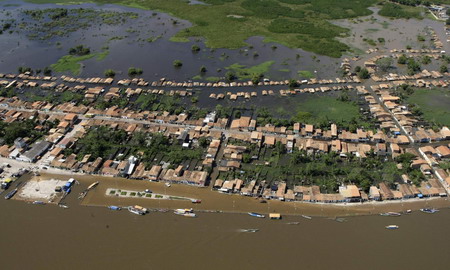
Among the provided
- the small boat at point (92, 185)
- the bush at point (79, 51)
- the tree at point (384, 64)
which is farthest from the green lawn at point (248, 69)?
the small boat at point (92, 185)

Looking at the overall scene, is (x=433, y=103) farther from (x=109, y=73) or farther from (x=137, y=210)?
(x=109, y=73)

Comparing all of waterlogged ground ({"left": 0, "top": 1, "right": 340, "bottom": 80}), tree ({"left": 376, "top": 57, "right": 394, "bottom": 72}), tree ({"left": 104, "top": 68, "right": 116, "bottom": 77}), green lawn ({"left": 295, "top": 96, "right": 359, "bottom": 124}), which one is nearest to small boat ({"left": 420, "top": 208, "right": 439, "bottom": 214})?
green lawn ({"left": 295, "top": 96, "right": 359, "bottom": 124})

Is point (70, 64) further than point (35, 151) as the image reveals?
Yes

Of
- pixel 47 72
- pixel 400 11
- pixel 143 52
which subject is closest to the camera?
pixel 47 72

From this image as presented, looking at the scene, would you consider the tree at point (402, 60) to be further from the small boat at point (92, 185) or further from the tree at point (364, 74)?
the small boat at point (92, 185)

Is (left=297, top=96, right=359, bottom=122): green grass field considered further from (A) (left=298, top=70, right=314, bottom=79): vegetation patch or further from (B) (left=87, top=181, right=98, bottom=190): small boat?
(B) (left=87, top=181, right=98, bottom=190): small boat

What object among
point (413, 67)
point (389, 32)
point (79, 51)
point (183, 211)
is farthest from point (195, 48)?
point (389, 32)
